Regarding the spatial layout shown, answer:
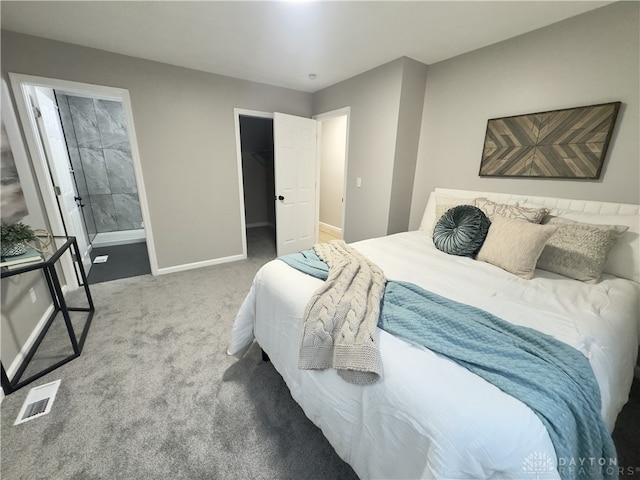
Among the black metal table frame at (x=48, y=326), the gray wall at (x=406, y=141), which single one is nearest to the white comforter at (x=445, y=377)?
the black metal table frame at (x=48, y=326)

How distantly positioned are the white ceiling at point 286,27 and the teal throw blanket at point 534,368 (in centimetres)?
205

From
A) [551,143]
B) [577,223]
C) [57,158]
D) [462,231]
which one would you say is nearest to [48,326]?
[57,158]

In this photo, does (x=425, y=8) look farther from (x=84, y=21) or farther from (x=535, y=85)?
(x=84, y=21)

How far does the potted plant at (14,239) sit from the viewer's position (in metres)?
1.53

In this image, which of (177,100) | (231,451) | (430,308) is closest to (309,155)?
(177,100)

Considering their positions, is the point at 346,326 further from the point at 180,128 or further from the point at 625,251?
the point at 180,128

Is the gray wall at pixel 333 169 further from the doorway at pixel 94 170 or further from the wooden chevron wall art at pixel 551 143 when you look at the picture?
the doorway at pixel 94 170

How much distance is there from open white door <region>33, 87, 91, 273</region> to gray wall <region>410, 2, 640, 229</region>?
3852 millimetres

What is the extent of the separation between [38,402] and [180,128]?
267cm

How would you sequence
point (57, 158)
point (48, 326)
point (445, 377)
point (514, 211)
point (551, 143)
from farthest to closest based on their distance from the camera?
1. point (57, 158)
2. point (48, 326)
3. point (551, 143)
4. point (514, 211)
5. point (445, 377)

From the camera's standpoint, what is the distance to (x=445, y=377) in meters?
0.81

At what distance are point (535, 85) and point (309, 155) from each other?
2586 millimetres

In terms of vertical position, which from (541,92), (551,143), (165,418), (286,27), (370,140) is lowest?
(165,418)

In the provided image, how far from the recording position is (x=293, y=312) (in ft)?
4.24
